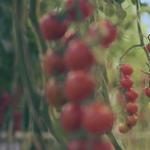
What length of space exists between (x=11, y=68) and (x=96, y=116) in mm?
1362

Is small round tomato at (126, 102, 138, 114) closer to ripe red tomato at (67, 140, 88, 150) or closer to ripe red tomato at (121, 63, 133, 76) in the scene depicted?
ripe red tomato at (121, 63, 133, 76)

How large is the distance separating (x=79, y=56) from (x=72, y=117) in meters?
0.05

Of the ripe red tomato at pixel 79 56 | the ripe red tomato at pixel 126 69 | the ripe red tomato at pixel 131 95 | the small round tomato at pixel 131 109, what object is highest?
the ripe red tomato at pixel 79 56

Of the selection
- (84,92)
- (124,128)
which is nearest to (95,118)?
(84,92)

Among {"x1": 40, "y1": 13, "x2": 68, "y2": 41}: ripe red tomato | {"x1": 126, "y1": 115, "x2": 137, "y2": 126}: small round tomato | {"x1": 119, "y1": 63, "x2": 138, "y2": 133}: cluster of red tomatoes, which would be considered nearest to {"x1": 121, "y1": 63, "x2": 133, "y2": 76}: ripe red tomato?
{"x1": 119, "y1": 63, "x2": 138, "y2": 133}: cluster of red tomatoes

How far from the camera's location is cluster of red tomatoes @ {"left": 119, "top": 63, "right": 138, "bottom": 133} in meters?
0.65

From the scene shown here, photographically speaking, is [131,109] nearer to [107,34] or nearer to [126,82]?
[126,82]

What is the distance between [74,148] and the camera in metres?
0.22

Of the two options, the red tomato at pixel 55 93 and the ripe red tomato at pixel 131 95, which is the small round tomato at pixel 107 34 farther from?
the ripe red tomato at pixel 131 95

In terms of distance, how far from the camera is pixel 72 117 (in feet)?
0.74

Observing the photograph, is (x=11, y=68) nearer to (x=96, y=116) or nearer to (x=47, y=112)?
(x=47, y=112)

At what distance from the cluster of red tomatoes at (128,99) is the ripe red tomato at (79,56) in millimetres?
447

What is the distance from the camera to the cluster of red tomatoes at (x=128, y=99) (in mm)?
650

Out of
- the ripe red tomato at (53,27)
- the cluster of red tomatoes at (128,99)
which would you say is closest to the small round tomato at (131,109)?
the cluster of red tomatoes at (128,99)
